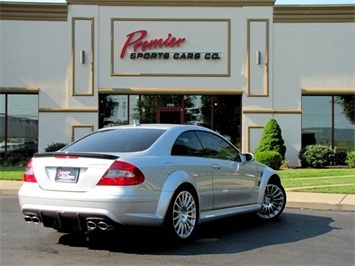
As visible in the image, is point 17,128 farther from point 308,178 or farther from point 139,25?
point 308,178

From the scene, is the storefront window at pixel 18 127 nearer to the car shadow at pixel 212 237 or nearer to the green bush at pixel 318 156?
the green bush at pixel 318 156

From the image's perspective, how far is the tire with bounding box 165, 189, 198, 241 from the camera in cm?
631

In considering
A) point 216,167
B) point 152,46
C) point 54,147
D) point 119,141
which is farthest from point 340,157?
point 119,141

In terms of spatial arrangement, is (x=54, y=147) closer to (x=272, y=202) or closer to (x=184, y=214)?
(x=272, y=202)

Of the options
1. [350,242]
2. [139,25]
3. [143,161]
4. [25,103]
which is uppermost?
[139,25]

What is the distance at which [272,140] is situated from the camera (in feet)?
66.1

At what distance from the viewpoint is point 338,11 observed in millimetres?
21484

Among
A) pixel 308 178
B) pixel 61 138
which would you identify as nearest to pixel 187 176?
pixel 308 178

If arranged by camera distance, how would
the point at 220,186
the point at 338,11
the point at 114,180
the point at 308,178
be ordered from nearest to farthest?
the point at 114,180 → the point at 220,186 → the point at 308,178 → the point at 338,11

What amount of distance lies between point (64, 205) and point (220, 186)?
7.98ft

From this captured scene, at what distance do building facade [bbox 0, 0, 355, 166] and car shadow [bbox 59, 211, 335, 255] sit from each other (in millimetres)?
13298

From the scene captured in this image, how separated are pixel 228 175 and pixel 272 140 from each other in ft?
Result: 42.5

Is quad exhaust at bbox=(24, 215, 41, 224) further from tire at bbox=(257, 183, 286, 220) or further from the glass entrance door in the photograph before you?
the glass entrance door

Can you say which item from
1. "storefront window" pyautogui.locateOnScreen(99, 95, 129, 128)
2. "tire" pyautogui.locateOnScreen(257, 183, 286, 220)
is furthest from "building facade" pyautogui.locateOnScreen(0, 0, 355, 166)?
"tire" pyautogui.locateOnScreen(257, 183, 286, 220)
